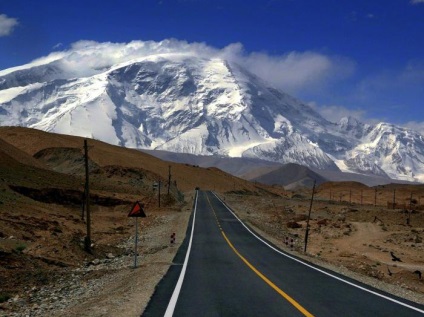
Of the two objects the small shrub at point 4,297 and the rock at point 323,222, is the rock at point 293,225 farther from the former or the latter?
the small shrub at point 4,297

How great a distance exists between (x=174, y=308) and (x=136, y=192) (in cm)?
7376

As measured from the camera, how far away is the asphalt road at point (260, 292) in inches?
485

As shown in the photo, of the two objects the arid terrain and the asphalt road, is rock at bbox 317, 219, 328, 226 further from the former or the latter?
the asphalt road

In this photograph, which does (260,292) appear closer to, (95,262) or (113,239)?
(95,262)

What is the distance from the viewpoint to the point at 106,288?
18109 millimetres

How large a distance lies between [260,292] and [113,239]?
92.4 ft

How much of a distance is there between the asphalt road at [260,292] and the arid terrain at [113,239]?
849mm

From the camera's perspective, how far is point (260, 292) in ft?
49.1

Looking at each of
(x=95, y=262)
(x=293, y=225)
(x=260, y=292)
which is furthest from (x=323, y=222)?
(x=260, y=292)

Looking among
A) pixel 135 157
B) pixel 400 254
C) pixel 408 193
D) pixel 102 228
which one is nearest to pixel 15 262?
pixel 102 228

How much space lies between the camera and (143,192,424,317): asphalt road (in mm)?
12320

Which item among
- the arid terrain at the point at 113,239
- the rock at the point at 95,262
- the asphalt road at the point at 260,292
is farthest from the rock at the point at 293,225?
the rock at the point at 95,262

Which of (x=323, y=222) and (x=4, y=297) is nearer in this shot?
(x=4, y=297)

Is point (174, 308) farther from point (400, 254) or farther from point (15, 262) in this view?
point (400, 254)
